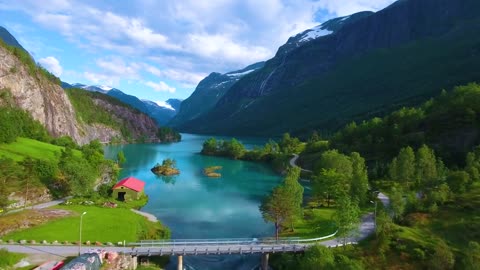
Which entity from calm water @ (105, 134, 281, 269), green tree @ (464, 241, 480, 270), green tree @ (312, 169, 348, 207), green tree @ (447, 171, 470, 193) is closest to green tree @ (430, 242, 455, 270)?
green tree @ (464, 241, 480, 270)

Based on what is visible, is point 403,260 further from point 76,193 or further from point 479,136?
point 479,136

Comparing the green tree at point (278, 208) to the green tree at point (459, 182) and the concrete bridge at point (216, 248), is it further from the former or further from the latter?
the green tree at point (459, 182)

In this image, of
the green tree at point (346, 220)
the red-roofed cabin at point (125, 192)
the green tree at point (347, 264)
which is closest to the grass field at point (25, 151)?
the red-roofed cabin at point (125, 192)

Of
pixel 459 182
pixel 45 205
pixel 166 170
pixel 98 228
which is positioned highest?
pixel 459 182

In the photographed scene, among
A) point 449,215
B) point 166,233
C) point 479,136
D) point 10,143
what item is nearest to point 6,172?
point 166,233

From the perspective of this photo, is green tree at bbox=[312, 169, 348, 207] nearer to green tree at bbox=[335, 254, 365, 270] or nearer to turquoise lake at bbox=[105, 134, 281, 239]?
turquoise lake at bbox=[105, 134, 281, 239]

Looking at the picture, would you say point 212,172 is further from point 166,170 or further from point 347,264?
point 347,264

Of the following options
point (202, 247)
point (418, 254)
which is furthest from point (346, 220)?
point (202, 247)
